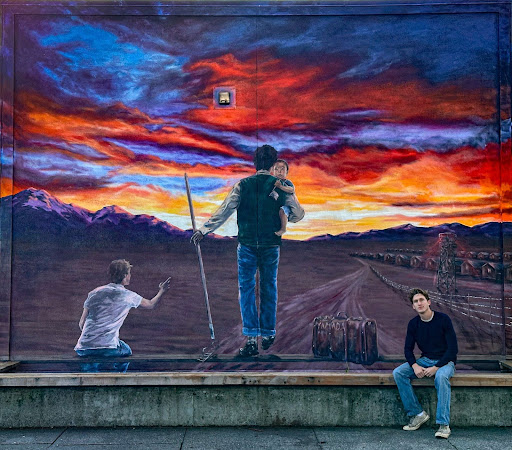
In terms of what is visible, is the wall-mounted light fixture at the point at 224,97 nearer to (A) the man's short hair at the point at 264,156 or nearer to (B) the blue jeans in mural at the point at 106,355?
(A) the man's short hair at the point at 264,156

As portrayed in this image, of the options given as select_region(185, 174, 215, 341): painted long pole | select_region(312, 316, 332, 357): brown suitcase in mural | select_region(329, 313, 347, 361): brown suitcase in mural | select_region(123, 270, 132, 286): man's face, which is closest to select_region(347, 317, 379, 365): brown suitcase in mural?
select_region(329, 313, 347, 361): brown suitcase in mural

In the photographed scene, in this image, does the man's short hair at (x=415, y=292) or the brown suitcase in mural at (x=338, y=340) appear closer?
the man's short hair at (x=415, y=292)

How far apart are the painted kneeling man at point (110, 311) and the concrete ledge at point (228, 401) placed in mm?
480

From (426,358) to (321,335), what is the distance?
3.93 feet

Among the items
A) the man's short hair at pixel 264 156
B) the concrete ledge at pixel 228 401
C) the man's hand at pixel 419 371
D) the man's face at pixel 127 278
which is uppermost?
the man's short hair at pixel 264 156

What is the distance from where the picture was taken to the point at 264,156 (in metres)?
6.49

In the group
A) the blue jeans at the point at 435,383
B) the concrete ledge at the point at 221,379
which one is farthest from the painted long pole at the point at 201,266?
the blue jeans at the point at 435,383

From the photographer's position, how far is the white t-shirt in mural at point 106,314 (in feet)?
20.7

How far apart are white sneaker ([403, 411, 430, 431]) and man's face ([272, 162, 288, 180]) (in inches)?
120

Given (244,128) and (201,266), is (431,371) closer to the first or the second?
(201,266)

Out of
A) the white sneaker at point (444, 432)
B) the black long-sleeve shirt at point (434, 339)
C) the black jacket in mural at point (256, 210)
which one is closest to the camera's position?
the white sneaker at point (444, 432)

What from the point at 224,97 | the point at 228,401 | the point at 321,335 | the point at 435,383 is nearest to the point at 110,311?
the point at 228,401

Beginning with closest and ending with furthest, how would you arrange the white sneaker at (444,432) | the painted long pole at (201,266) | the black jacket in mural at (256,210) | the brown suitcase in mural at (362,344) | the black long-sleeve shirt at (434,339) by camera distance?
the white sneaker at (444,432) < the black long-sleeve shirt at (434,339) < the brown suitcase in mural at (362,344) < the painted long pole at (201,266) < the black jacket in mural at (256,210)

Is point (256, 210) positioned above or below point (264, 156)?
below
